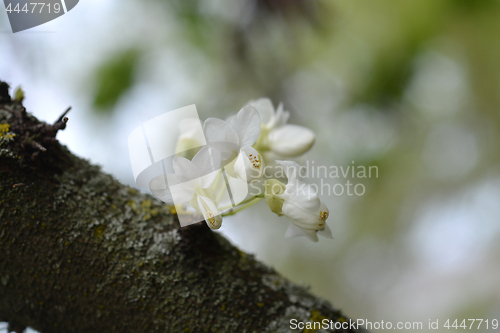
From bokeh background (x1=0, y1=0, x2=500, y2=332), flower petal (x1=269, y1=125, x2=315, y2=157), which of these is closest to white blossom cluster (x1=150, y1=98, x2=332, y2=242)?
flower petal (x1=269, y1=125, x2=315, y2=157)

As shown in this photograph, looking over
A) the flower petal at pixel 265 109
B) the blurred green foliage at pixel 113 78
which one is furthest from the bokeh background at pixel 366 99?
the flower petal at pixel 265 109

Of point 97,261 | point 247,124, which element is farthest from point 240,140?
point 97,261

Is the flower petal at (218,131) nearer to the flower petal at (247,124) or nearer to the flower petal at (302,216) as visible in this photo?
the flower petal at (247,124)

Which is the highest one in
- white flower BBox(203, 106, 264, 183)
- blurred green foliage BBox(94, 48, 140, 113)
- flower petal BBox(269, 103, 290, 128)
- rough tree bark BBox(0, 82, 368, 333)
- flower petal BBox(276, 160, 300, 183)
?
blurred green foliage BBox(94, 48, 140, 113)

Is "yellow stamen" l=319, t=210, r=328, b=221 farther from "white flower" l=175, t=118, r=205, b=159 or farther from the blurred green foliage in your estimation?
the blurred green foliage

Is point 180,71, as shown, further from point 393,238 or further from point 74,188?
point 393,238

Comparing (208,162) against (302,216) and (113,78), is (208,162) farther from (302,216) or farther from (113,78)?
(113,78)
